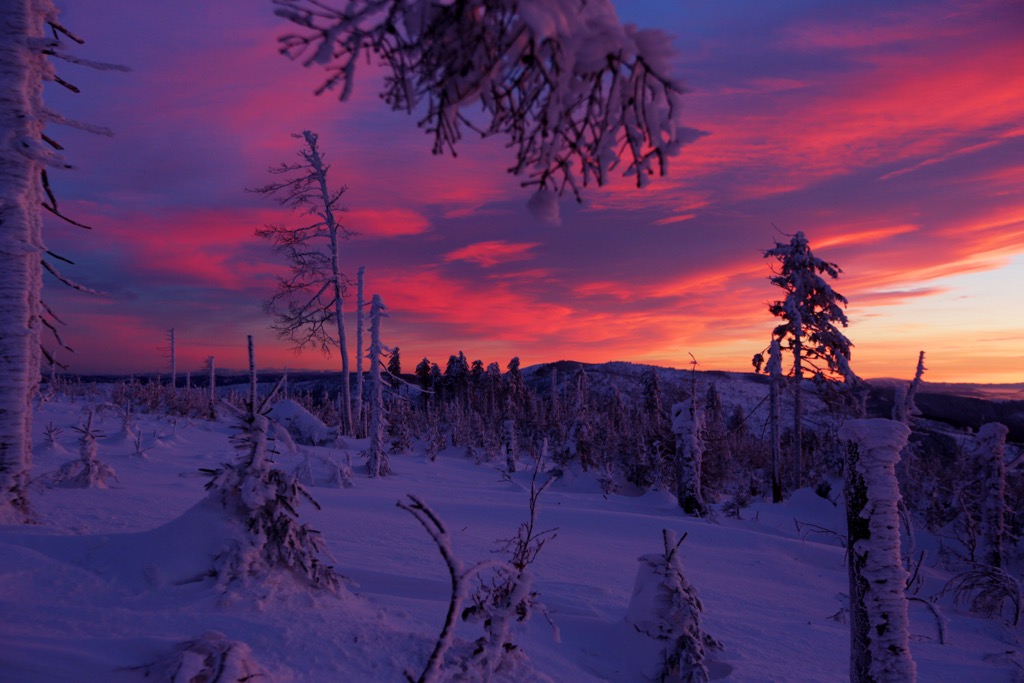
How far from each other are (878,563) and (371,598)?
3.84 m

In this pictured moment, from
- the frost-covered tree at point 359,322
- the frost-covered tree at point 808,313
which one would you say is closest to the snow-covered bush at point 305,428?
the frost-covered tree at point 359,322

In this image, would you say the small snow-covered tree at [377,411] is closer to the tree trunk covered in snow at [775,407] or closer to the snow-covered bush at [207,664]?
the tree trunk covered in snow at [775,407]

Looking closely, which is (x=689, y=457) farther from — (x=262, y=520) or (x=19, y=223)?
(x=19, y=223)

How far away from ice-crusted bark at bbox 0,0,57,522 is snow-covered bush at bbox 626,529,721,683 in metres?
6.25

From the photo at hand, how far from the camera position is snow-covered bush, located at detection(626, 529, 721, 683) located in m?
4.68

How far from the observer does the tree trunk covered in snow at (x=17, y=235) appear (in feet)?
19.6

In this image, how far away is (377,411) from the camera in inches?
709

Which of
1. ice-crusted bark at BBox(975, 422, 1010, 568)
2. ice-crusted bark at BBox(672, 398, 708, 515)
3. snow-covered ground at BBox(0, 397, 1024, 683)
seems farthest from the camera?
ice-crusted bark at BBox(672, 398, 708, 515)

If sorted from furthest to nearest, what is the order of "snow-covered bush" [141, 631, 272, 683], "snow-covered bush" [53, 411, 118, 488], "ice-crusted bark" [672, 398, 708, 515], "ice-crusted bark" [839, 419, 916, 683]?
"ice-crusted bark" [672, 398, 708, 515]
"snow-covered bush" [53, 411, 118, 488]
"ice-crusted bark" [839, 419, 916, 683]
"snow-covered bush" [141, 631, 272, 683]

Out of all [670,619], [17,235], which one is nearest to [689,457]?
[670,619]

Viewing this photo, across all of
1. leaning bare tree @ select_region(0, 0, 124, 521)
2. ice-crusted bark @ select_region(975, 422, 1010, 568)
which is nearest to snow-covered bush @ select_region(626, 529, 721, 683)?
leaning bare tree @ select_region(0, 0, 124, 521)

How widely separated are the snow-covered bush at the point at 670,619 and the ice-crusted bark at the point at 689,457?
11.9 metres

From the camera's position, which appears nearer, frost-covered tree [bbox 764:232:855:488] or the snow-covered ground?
the snow-covered ground

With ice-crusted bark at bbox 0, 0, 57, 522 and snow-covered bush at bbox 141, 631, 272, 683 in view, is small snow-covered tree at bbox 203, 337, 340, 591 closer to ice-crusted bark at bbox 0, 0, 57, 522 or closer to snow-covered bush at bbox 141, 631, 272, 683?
snow-covered bush at bbox 141, 631, 272, 683
